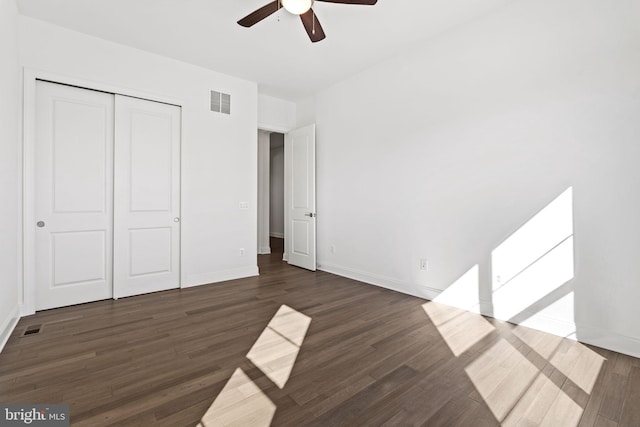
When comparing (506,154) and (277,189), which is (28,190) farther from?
(277,189)

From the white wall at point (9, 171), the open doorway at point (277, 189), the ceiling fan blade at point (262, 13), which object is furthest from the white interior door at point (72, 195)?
the open doorway at point (277, 189)

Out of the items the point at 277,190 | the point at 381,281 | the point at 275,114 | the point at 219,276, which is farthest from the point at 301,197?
the point at 277,190

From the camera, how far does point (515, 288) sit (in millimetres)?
2906

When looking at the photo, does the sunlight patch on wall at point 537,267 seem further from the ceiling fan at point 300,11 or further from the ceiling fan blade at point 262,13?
the ceiling fan blade at point 262,13

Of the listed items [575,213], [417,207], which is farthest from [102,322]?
[575,213]

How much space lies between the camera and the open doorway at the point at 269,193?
703 cm

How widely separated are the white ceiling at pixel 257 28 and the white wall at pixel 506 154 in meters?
0.38

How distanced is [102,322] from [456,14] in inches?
186

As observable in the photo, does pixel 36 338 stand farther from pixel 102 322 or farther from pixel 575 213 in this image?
pixel 575 213

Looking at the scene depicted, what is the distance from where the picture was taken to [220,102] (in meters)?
4.46

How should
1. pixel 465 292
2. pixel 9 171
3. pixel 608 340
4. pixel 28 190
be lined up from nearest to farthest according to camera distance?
pixel 608 340 < pixel 9 171 < pixel 28 190 < pixel 465 292

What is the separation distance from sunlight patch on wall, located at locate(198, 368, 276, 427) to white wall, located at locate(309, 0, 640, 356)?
2483mm

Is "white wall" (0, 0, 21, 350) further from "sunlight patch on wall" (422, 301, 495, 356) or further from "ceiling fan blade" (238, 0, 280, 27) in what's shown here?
"sunlight patch on wall" (422, 301, 495, 356)

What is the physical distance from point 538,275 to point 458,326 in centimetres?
87
